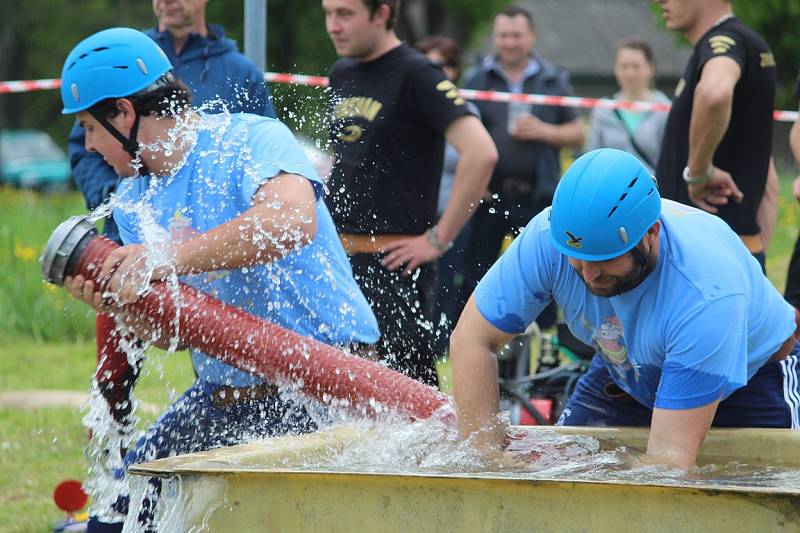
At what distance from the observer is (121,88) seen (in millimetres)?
4105

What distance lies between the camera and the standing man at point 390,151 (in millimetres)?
5766

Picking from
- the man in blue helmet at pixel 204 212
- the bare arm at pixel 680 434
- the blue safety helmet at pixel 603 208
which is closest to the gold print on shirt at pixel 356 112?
the man in blue helmet at pixel 204 212

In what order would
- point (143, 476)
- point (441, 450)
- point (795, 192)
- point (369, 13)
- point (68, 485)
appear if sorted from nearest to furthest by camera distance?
point (143, 476), point (441, 450), point (68, 485), point (369, 13), point (795, 192)

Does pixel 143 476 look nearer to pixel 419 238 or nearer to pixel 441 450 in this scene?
pixel 441 450

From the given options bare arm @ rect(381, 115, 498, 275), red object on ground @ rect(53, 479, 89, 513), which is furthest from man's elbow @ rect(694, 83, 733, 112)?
red object on ground @ rect(53, 479, 89, 513)

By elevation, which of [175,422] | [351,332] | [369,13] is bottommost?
[175,422]

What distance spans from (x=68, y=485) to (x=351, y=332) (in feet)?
5.71

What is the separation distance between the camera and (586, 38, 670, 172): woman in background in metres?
9.28

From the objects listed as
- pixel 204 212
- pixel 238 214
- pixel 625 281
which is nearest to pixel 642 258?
pixel 625 281

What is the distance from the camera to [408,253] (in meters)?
5.79

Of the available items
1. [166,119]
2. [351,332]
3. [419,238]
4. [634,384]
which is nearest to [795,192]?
[419,238]

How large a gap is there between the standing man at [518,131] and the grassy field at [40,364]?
2.40m

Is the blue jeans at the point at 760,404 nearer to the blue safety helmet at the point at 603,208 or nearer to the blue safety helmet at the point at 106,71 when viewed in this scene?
the blue safety helmet at the point at 603,208

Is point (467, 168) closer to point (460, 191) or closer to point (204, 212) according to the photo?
point (460, 191)
